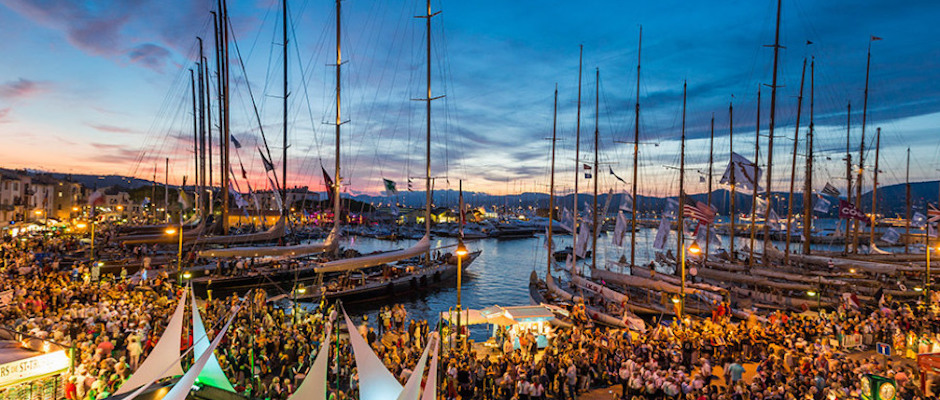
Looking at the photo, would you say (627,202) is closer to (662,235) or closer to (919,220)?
(662,235)

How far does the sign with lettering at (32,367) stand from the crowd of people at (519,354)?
627 mm

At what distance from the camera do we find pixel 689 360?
1786cm

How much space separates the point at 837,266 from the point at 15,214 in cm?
9204

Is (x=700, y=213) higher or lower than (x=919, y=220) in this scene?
higher

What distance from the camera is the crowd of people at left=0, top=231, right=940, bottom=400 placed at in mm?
13820

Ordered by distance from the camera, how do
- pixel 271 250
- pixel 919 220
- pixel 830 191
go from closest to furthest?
pixel 271 250
pixel 830 191
pixel 919 220

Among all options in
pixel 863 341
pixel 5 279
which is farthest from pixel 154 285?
pixel 863 341

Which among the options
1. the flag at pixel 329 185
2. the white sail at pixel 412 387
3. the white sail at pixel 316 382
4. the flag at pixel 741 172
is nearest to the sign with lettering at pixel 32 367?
the white sail at pixel 316 382

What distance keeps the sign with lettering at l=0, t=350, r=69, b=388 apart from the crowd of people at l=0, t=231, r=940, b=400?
627 millimetres

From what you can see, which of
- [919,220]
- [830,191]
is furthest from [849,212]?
[919,220]

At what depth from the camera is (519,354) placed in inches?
632

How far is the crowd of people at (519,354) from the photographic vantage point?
1382 centimetres

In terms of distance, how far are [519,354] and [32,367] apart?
13308 mm

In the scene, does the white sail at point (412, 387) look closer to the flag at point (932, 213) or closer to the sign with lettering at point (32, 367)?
the sign with lettering at point (32, 367)
